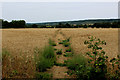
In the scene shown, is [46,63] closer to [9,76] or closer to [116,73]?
[9,76]

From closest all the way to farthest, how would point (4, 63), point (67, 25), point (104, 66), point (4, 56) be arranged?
point (104, 66) → point (4, 63) → point (4, 56) → point (67, 25)

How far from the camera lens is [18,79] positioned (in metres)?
5.42

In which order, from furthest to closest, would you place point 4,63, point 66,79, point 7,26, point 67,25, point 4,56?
point 67,25
point 7,26
point 4,56
point 4,63
point 66,79

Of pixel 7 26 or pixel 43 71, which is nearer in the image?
→ pixel 43 71

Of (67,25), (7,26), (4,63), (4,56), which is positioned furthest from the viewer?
(67,25)

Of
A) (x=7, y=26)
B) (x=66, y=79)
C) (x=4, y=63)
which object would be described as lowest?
(x=66, y=79)

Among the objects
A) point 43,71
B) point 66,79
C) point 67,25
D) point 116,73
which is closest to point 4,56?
point 43,71

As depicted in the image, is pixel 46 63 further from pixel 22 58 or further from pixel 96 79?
pixel 96 79

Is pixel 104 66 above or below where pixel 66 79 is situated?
above

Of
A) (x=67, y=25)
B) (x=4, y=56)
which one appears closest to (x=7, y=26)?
(x=67, y=25)

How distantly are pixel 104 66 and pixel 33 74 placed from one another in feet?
7.42

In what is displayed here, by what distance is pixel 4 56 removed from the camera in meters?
6.72

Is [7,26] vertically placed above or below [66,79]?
above

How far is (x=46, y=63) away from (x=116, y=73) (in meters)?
2.83
